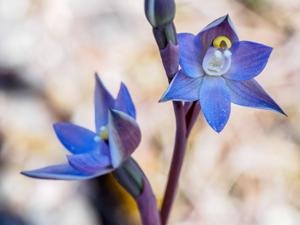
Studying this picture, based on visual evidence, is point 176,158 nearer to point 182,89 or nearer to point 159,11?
point 182,89

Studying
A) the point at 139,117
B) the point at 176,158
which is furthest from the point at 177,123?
the point at 139,117

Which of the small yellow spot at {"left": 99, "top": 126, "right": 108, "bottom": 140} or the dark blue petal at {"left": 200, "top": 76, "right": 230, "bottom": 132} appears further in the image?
the small yellow spot at {"left": 99, "top": 126, "right": 108, "bottom": 140}

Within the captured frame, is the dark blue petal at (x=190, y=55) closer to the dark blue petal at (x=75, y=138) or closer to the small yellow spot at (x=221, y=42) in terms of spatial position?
the small yellow spot at (x=221, y=42)

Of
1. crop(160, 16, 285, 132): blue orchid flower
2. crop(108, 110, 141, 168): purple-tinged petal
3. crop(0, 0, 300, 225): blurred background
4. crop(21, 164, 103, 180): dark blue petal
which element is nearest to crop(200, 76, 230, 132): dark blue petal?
crop(160, 16, 285, 132): blue orchid flower

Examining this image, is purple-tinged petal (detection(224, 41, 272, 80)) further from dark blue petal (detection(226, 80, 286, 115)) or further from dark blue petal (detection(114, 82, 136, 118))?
dark blue petal (detection(114, 82, 136, 118))

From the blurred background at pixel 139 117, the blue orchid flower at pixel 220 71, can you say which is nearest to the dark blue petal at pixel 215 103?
the blue orchid flower at pixel 220 71

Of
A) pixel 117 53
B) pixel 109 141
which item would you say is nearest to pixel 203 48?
pixel 109 141
